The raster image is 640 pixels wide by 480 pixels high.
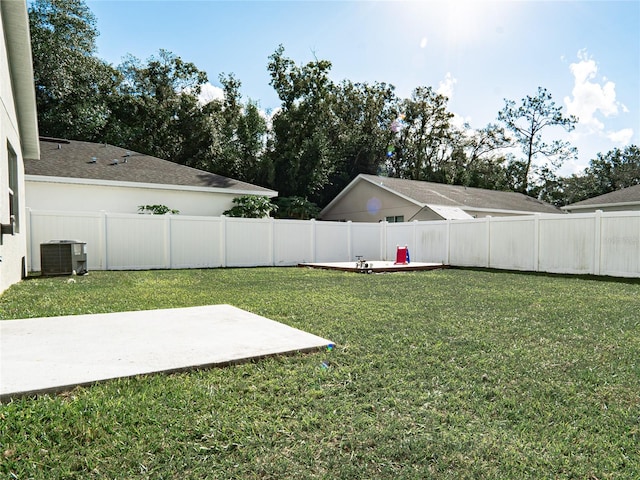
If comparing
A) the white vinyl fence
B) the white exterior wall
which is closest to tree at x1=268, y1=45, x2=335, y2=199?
the white vinyl fence

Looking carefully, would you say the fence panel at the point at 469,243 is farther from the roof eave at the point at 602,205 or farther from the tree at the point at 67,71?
the tree at the point at 67,71

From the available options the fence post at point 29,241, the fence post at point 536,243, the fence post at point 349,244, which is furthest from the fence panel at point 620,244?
the fence post at point 29,241

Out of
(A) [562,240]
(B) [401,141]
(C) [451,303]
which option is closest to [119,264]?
(C) [451,303]

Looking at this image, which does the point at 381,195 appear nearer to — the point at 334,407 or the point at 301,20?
the point at 301,20

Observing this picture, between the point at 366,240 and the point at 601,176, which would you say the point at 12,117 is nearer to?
the point at 366,240

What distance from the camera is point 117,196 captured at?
14367 mm

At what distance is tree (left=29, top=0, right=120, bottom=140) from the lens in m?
21.5

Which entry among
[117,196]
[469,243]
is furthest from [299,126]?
[469,243]

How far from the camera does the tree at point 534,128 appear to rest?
34.4 metres

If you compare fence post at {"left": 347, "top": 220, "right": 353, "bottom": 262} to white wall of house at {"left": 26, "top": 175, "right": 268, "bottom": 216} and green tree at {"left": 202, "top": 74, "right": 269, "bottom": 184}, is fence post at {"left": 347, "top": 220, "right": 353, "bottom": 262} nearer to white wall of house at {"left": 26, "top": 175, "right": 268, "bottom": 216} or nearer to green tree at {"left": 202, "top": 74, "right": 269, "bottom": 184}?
white wall of house at {"left": 26, "top": 175, "right": 268, "bottom": 216}

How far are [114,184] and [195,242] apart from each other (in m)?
3.87

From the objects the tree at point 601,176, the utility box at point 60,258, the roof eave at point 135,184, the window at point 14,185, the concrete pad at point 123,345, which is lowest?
the concrete pad at point 123,345

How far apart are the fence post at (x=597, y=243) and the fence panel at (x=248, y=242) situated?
961 centimetres

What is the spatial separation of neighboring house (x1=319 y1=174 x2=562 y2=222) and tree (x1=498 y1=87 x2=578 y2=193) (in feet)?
37.7
